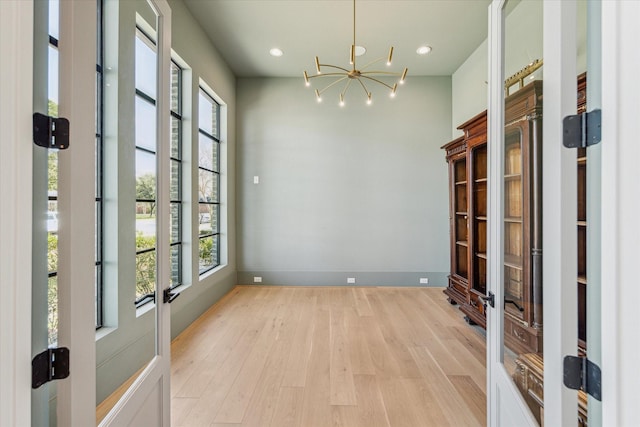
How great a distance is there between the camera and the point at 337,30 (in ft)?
11.0

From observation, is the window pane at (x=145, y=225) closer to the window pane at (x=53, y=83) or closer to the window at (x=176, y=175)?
the window pane at (x=53, y=83)

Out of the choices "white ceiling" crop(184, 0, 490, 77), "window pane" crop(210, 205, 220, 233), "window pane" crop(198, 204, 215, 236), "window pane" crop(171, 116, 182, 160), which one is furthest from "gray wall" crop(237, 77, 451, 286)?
"window pane" crop(171, 116, 182, 160)

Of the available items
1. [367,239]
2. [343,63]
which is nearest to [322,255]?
[367,239]

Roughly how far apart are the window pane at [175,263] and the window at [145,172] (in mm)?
1608

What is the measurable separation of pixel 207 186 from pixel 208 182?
7cm

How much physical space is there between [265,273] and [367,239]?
1746 millimetres

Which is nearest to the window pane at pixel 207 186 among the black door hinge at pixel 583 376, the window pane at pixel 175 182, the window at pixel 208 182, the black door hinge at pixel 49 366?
the window at pixel 208 182

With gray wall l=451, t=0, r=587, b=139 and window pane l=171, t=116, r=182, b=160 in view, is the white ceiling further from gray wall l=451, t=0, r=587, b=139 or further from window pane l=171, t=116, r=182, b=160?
gray wall l=451, t=0, r=587, b=139

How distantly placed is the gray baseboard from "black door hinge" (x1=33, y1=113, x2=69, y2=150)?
400 centimetres

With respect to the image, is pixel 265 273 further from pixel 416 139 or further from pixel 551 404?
pixel 551 404

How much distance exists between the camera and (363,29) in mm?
3316

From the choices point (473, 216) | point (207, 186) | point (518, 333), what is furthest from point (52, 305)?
point (473, 216)

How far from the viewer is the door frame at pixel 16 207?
0.65 m

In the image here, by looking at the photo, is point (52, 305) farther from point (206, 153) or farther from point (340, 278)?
point (340, 278)
